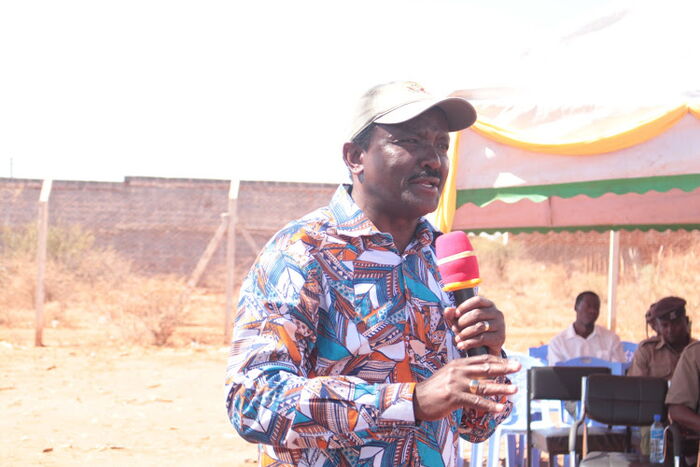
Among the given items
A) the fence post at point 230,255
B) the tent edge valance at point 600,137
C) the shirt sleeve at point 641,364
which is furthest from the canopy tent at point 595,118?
the fence post at point 230,255

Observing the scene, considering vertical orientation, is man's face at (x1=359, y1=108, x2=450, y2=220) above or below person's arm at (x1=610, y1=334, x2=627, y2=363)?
above

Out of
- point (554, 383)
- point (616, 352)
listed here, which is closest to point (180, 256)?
point (616, 352)

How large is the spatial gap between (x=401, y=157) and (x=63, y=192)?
74.3 feet

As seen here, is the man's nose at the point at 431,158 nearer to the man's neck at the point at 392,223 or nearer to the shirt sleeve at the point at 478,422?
the man's neck at the point at 392,223

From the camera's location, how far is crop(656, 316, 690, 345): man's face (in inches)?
259

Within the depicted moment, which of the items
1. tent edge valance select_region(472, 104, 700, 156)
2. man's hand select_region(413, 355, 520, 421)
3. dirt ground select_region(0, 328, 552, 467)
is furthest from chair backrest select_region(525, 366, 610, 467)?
man's hand select_region(413, 355, 520, 421)

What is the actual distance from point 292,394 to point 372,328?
0.28m

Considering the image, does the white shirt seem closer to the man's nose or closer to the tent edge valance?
the tent edge valance

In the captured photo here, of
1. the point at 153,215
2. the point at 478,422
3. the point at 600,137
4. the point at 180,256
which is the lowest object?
the point at 180,256

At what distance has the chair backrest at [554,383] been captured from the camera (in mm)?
5828

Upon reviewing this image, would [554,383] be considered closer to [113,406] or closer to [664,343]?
[664,343]

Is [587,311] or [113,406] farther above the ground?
[587,311]

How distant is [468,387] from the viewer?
1.50 meters

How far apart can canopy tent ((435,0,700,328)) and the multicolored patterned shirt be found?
272cm
